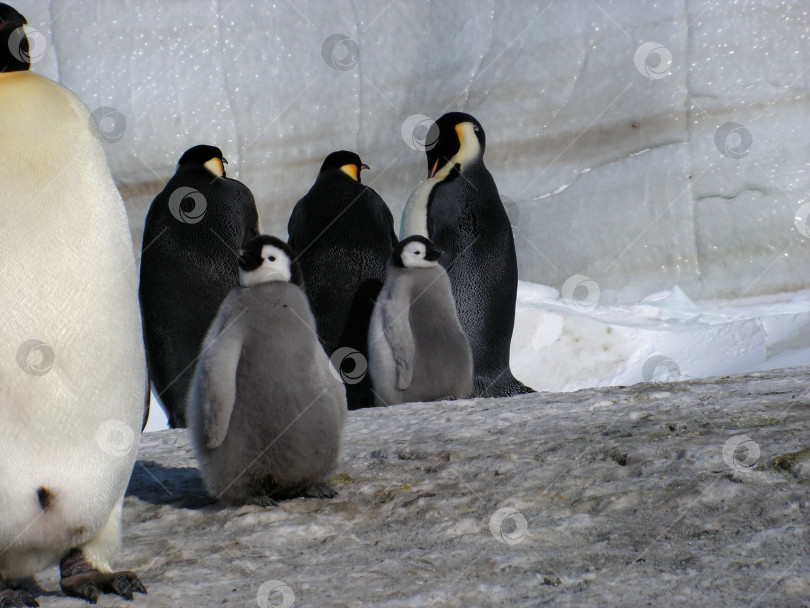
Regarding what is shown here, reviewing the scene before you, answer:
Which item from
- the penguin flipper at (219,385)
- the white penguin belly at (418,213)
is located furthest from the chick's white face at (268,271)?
the white penguin belly at (418,213)

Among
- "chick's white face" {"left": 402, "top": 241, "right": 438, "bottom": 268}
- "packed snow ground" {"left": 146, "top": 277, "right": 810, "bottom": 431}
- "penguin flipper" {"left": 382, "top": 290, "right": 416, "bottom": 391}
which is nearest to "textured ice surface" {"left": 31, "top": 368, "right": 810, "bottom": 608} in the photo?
"penguin flipper" {"left": 382, "top": 290, "right": 416, "bottom": 391}

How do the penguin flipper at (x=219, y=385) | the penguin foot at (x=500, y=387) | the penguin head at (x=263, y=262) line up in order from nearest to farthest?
the penguin flipper at (x=219, y=385) < the penguin head at (x=263, y=262) < the penguin foot at (x=500, y=387)

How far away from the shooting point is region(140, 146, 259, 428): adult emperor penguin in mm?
4711

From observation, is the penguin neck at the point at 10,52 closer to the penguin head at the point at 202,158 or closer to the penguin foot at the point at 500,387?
the penguin head at the point at 202,158

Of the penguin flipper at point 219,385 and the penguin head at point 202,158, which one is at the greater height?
the penguin head at point 202,158

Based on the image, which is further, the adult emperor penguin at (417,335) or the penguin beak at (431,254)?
the penguin beak at (431,254)

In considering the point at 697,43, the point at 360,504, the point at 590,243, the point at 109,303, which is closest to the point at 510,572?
the point at 360,504

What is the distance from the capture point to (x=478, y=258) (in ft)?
16.8

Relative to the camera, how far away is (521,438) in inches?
101

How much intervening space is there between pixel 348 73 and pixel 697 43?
2431 mm

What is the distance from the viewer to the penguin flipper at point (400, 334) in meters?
3.76

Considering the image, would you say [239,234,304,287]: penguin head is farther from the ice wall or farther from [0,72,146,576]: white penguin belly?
the ice wall

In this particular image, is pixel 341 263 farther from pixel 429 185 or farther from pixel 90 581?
pixel 90 581

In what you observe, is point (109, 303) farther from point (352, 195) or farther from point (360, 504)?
point (352, 195)
